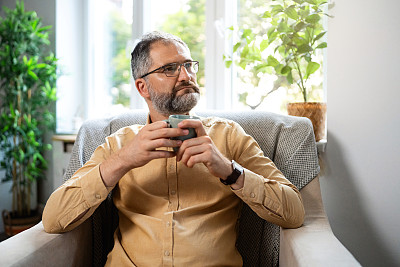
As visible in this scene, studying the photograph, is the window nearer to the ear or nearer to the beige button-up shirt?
the ear

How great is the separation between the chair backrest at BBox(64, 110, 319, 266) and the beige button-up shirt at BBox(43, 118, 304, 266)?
114mm

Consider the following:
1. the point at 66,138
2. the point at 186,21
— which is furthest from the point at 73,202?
the point at 186,21

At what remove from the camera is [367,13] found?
1.54m

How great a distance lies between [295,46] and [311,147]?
0.56 meters

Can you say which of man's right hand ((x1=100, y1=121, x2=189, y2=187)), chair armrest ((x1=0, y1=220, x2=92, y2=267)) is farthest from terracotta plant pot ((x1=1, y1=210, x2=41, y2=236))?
man's right hand ((x1=100, y1=121, x2=189, y2=187))

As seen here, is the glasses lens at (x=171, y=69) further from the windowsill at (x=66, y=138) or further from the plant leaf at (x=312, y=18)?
the windowsill at (x=66, y=138)

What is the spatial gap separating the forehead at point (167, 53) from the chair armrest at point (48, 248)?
2.06ft

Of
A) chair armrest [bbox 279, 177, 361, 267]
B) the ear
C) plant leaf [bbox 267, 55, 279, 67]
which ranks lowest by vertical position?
chair armrest [bbox 279, 177, 361, 267]

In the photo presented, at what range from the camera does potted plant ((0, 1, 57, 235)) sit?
2738mm

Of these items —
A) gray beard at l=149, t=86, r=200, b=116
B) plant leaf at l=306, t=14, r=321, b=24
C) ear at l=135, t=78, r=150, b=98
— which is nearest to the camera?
gray beard at l=149, t=86, r=200, b=116

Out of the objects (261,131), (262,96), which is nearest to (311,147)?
(261,131)

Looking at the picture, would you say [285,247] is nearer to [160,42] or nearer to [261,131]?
[261,131]

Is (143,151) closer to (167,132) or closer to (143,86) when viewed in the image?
(167,132)

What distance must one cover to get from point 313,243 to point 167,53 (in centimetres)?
80
